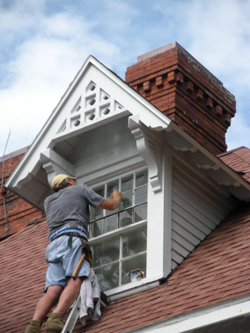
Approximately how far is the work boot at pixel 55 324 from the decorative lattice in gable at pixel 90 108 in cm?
230

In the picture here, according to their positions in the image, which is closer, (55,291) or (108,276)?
(55,291)

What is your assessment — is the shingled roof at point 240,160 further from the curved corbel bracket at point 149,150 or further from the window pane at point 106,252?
the window pane at point 106,252

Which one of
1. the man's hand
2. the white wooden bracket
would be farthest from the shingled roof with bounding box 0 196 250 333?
the white wooden bracket

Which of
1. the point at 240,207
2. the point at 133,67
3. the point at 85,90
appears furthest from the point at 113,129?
the point at 133,67

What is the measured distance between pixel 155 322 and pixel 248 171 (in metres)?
3.27

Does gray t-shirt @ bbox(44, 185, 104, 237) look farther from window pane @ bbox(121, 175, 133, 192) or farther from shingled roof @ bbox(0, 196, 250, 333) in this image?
shingled roof @ bbox(0, 196, 250, 333)

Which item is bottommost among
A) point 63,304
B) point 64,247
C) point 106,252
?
point 63,304

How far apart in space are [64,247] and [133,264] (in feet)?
2.75

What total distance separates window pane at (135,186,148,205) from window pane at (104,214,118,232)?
0.97 ft

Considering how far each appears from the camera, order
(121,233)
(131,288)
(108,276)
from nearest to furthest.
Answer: (131,288) < (108,276) < (121,233)

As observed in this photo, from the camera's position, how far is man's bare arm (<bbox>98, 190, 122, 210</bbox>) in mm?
6574

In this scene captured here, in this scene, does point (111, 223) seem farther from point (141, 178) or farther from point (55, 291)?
point (55, 291)

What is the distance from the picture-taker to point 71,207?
21.1 ft

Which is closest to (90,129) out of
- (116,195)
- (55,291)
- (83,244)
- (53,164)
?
(53,164)
